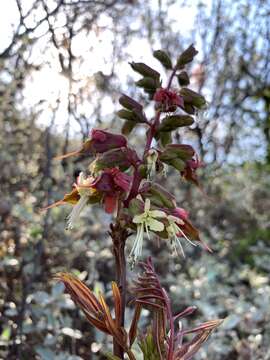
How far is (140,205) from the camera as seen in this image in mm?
936

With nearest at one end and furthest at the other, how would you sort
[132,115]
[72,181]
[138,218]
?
[138,218] < [132,115] < [72,181]

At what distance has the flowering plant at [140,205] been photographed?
95 centimetres

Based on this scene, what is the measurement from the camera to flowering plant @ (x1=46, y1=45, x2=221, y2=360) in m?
0.95

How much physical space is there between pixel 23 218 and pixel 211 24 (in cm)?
195

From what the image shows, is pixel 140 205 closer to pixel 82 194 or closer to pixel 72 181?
pixel 82 194

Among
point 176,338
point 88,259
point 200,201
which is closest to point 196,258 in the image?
point 200,201

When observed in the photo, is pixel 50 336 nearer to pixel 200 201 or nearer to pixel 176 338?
pixel 176 338

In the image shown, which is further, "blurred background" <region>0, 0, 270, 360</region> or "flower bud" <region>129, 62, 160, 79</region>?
"blurred background" <region>0, 0, 270, 360</region>

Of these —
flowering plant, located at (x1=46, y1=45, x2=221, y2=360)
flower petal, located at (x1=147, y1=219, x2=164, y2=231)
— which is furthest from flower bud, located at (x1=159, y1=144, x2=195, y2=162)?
flower petal, located at (x1=147, y1=219, x2=164, y2=231)

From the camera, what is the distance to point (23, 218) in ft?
8.56

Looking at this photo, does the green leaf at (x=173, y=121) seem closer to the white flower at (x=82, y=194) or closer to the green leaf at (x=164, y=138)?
the green leaf at (x=164, y=138)

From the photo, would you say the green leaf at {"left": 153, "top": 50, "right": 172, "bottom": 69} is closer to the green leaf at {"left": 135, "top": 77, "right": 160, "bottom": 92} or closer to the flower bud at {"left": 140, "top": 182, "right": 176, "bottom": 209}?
the green leaf at {"left": 135, "top": 77, "right": 160, "bottom": 92}

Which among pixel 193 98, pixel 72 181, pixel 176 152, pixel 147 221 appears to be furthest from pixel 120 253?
pixel 72 181

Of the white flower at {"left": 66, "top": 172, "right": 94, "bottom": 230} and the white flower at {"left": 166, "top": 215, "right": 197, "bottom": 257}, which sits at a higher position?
the white flower at {"left": 66, "top": 172, "right": 94, "bottom": 230}
